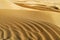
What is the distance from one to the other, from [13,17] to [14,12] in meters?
0.09

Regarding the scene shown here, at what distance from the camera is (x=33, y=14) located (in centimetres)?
105

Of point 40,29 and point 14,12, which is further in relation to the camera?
point 14,12

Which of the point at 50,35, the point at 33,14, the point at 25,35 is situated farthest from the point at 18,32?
the point at 33,14

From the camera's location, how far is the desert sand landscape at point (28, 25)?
29.4 inches

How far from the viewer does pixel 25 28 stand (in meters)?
0.83

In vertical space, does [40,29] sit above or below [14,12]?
below

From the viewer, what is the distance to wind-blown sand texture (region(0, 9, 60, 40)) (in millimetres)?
741

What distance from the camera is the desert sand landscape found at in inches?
29.4

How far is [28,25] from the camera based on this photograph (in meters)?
0.86

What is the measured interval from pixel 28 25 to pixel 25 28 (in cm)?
4

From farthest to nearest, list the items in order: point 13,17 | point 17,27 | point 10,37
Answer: point 13,17, point 17,27, point 10,37

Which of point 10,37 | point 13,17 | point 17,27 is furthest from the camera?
point 13,17

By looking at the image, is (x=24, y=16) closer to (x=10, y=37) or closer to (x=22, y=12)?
(x=22, y=12)

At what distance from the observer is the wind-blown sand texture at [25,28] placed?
741 mm
